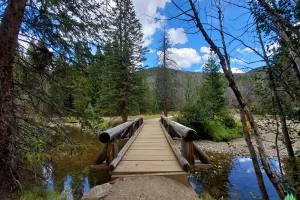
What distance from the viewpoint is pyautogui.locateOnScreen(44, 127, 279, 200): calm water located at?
19.2 ft

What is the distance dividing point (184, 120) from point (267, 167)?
12.5 metres

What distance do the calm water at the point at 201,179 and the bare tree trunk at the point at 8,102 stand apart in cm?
271

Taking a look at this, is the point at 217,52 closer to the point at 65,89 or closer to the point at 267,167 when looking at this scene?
the point at 267,167

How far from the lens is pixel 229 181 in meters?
6.83

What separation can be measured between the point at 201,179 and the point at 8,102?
262 inches

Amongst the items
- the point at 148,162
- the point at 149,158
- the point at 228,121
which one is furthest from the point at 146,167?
the point at 228,121

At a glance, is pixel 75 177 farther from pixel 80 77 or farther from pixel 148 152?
pixel 80 77

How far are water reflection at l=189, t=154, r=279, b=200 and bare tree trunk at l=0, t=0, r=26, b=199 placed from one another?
5228 mm

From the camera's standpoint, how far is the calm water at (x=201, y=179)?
587 centimetres

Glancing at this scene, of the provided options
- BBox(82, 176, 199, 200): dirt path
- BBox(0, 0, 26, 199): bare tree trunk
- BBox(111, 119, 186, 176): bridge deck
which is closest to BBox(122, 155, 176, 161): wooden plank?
BBox(111, 119, 186, 176): bridge deck

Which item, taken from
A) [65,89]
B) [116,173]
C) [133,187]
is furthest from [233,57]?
[65,89]

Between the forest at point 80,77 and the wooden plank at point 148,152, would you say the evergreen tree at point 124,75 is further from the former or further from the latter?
the forest at point 80,77

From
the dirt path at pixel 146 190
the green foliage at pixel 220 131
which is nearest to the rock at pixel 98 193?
the dirt path at pixel 146 190

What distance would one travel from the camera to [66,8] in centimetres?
342
